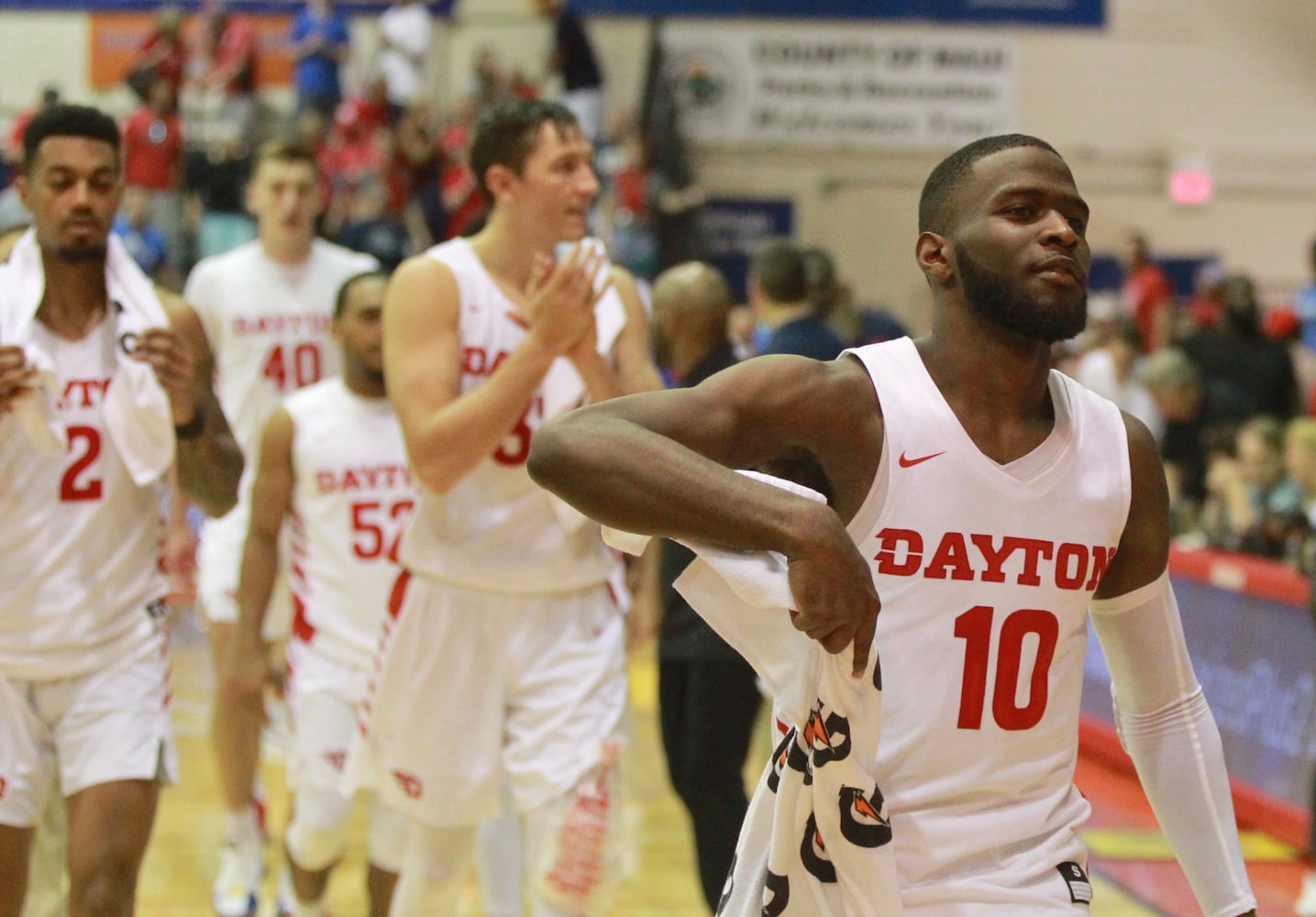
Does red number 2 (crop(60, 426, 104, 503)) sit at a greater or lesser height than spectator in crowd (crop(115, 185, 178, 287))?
lesser

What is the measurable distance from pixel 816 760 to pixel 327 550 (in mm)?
3277

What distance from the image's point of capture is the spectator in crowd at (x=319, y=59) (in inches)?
631

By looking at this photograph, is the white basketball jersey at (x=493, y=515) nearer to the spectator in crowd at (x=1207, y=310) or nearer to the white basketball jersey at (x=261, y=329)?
the white basketball jersey at (x=261, y=329)

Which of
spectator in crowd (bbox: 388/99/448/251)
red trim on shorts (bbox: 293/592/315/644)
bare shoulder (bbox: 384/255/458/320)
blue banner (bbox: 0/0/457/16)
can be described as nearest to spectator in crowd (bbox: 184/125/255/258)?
spectator in crowd (bbox: 388/99/448/251)

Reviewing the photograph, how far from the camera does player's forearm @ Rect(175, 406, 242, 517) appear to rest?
438 cm

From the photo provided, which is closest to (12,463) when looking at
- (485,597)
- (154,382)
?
(154,382)

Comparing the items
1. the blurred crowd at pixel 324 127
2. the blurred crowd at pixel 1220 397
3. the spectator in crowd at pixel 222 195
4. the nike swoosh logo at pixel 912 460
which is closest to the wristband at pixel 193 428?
the nike swoosh logo at pixel 912 460

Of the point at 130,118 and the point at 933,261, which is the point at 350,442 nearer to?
the point at 933,261

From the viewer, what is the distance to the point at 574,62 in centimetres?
1630

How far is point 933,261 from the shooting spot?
285 cm

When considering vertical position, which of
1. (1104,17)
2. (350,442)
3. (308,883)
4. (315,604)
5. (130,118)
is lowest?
(308,883)

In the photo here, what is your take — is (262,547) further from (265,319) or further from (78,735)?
(78,735)

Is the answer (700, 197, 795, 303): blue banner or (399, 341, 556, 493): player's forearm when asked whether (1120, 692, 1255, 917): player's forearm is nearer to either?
(399, 341, 556, 493): player's forearm

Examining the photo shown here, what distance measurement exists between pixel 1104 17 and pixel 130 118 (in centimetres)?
855
